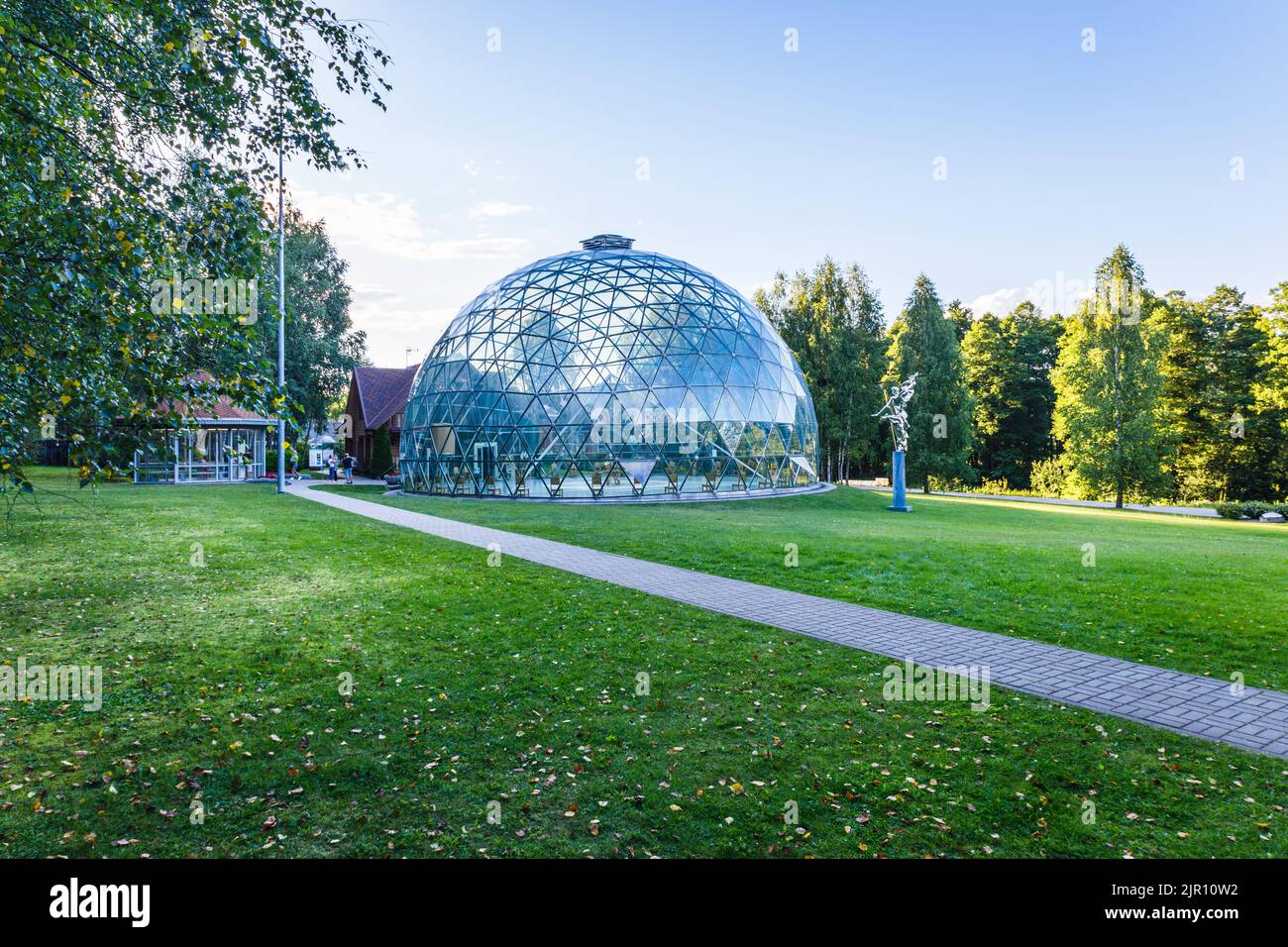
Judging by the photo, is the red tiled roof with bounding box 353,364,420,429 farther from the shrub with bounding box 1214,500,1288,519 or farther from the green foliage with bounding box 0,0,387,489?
the shrub with bounding box 1214,500,1288,519

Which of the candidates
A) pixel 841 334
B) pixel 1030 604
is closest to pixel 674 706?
pixel 1030 604

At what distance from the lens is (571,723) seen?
5.29 metres

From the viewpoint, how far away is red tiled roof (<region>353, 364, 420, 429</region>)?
48.2 meters

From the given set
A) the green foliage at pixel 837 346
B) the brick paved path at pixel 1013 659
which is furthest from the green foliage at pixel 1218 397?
the brick paved path at pixel 1013 659

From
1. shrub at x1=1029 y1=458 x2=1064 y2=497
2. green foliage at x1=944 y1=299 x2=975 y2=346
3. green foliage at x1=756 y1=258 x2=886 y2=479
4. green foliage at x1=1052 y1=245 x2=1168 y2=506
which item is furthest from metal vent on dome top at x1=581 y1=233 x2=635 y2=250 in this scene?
green foliage at x1=944 y1=299 x2=975 y2=346

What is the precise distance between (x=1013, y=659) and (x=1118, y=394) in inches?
1271

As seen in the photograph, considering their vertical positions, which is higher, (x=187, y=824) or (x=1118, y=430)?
(x=1118, y=430)

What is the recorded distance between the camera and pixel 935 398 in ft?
129

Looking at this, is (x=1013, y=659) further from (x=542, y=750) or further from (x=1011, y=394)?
(x=1011, y=394)

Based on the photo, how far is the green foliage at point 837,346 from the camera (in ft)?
141

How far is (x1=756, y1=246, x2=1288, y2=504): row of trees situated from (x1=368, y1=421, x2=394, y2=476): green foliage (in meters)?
27.5
